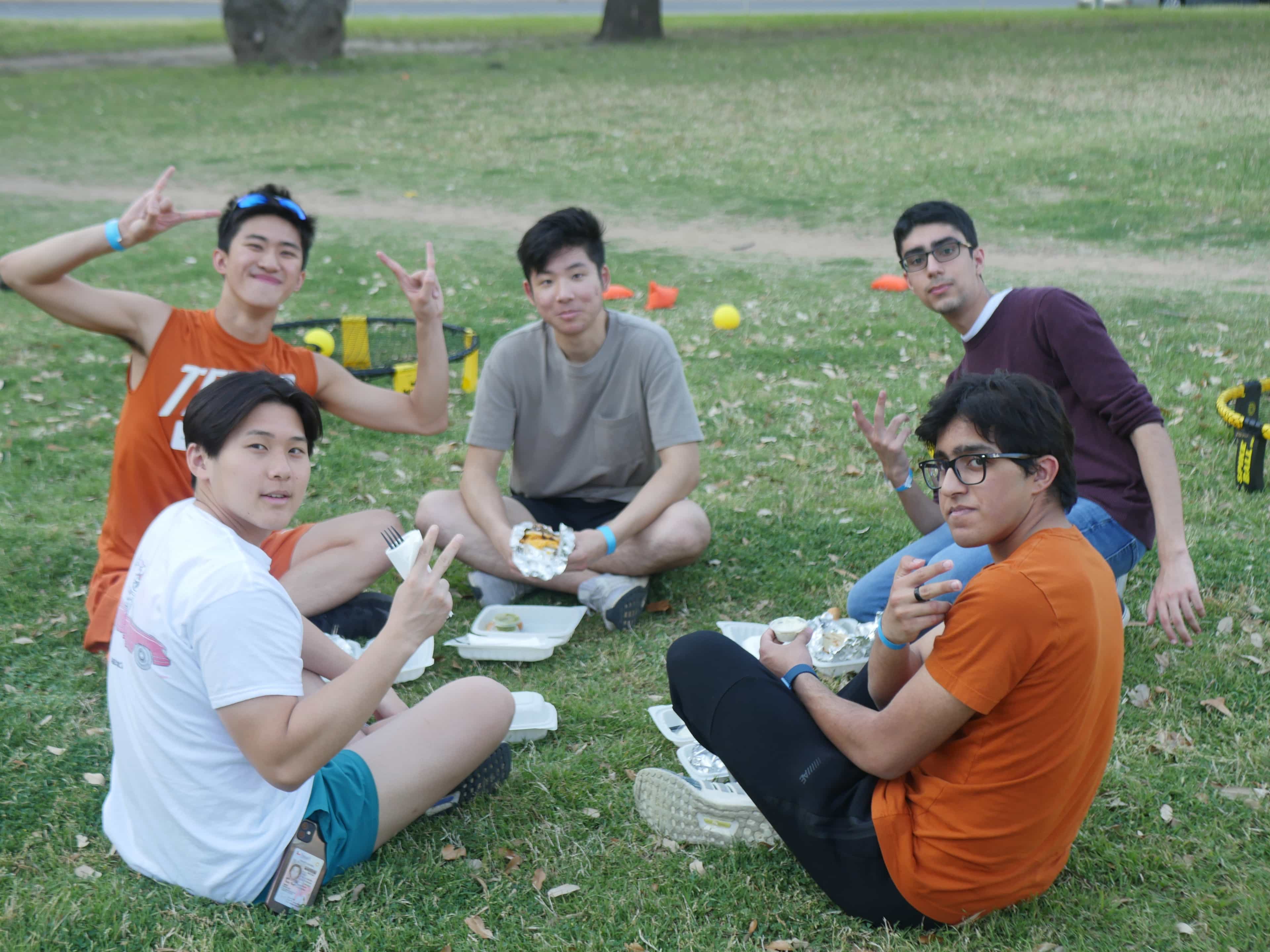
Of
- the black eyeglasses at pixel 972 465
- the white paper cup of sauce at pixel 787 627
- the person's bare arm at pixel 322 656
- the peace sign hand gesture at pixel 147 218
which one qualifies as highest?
the peace sign hand gesture at pixel 147 218

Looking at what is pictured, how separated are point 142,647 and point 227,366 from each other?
2.15 meters

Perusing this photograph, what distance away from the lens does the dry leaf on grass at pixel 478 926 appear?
10.3 feet

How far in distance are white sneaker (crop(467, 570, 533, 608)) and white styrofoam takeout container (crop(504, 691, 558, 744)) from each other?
101 centimetres

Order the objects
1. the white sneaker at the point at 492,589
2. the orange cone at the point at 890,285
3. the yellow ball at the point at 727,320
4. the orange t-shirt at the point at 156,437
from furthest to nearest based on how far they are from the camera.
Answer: the orange cone at the point at 890,285
the yellow ball at the point at 727,320
the white sneaker at the point at 492,589
the orange t-shirt at the point at 156,437

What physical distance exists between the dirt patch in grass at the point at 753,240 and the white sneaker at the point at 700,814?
877 centimetres

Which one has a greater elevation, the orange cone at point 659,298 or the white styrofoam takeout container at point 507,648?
the orange cone at point 659,298

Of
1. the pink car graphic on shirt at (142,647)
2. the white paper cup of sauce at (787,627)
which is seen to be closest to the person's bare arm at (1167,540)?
the white paper cup of sauce at (787,627)

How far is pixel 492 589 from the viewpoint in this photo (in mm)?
5281

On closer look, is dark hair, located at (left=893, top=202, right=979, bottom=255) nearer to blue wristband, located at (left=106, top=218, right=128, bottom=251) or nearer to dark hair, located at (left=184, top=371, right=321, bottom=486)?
dark hair, located at (left=184, top=371, right=321, bottom=486)

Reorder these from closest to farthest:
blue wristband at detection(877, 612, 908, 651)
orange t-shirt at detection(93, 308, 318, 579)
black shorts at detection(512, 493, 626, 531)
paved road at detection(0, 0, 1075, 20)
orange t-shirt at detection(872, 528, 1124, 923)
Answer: orange t-shirt at detection(872, 528, 1124, 923), blue wristband at detection(877, 612, 908, 651), orange t-shirt at detection(93, 308, 318, 579), black shorts at detection(512, 493, 626, 531), paved road at detection(0, 0, 1075, 20)

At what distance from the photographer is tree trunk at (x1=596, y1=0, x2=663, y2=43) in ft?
93.1

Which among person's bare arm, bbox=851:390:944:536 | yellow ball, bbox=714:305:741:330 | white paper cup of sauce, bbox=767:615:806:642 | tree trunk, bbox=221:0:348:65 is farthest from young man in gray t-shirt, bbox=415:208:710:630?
tree trunk, bbox=221:0:348:65

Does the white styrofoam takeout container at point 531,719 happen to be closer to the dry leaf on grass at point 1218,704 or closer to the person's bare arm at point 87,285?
the person's bare arm at point 87,285

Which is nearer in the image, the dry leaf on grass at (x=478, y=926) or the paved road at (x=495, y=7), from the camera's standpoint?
the dry leaf on grass at (x=478, y=926)
